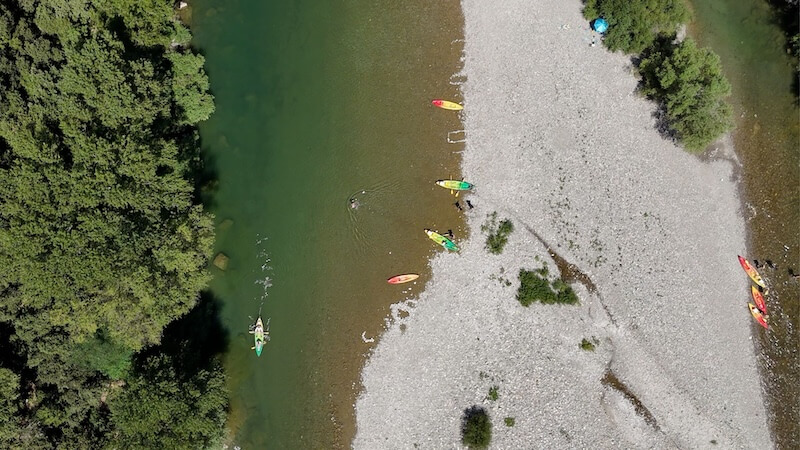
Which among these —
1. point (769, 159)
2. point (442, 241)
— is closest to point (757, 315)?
point (769, 159)

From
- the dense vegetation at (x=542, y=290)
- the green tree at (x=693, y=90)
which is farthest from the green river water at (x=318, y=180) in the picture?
the green tree at (x=693, y=90)

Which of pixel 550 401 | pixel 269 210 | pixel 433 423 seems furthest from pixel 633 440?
pixel 269 210

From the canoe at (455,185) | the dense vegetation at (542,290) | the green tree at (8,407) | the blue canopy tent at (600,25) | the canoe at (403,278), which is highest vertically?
the blue canopy tent at (600,25)

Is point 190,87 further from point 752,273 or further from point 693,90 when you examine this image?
point 752,273

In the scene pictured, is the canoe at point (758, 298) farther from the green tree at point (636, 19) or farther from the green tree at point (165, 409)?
the green tree at point (165, 409)

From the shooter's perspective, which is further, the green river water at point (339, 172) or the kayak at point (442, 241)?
the green river water at point (339, 172)

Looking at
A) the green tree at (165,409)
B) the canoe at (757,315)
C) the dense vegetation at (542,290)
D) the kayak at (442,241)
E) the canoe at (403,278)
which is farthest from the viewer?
the canoe at (403,278)

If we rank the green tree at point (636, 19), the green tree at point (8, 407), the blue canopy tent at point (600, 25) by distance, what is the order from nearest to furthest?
the green tree at point (8, 407) → the green tree at point (636, 19) → the blue canopy tent at point (600, 25)

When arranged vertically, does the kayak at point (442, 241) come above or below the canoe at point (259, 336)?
above
